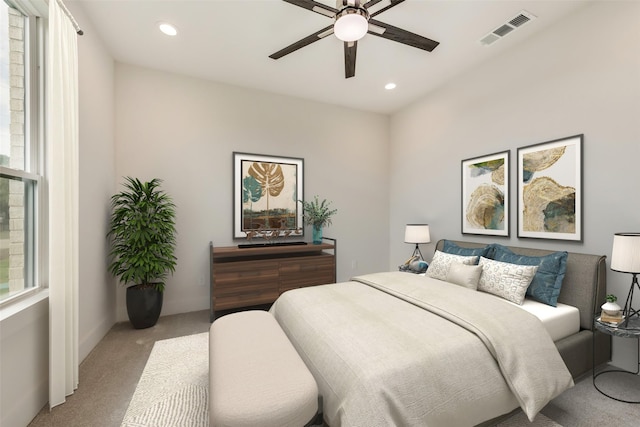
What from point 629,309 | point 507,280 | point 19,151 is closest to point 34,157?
point 19,151

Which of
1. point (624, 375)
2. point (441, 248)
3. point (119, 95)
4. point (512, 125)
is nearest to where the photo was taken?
point (624, 375)

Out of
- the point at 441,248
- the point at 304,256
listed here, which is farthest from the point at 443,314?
the point at 304,256

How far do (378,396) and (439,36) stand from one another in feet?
10.7

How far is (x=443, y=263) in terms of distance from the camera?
302 centimetres

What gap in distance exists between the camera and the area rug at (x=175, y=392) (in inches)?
68.4

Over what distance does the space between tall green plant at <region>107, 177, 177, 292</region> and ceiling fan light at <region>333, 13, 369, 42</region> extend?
2.50 meters

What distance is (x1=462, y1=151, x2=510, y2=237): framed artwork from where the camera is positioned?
3195 mm

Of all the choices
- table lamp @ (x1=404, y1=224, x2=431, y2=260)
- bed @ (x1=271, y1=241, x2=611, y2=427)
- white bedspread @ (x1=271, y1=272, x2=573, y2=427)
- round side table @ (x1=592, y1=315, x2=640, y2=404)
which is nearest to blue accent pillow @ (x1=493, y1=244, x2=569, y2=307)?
bed @ (x1=271, y1=241, x2=611, y2=427)

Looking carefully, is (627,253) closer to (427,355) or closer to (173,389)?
(427,355)

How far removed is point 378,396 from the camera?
1195 mm

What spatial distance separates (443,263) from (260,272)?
6.98 ft

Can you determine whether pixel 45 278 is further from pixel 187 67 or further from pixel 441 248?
pixel 441 248

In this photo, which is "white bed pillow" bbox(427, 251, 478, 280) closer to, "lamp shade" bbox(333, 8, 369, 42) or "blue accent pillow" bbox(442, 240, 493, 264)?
"blue accent pillow" bbox(442, 240, 493, 264)

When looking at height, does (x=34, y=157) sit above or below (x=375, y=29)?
below
